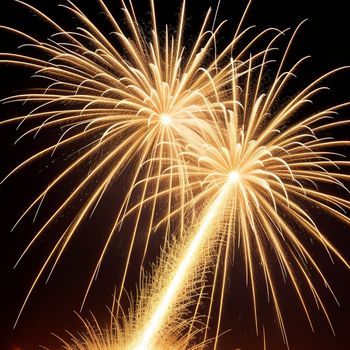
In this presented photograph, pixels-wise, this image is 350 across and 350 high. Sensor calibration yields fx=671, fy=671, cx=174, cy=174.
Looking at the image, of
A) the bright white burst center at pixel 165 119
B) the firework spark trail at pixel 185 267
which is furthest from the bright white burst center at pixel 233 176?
the bright white burst center at pixel 165 119

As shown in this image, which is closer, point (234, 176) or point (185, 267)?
point (234, 176)

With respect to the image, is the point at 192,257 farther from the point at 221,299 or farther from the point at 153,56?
the point at 153,56

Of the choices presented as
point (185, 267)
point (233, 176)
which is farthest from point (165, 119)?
point (185, 267)

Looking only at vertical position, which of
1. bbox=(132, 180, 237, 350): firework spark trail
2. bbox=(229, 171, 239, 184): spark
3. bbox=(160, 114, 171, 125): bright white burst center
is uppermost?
bbox=(160, 114, 171, 125): bright white burst center

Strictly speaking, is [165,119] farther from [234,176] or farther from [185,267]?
[185,267]

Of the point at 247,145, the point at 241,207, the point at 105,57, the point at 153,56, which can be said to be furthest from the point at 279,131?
the point at 105,57

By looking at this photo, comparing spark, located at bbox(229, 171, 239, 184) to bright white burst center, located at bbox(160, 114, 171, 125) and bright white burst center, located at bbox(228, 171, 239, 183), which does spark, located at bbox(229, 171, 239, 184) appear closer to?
bright white burst center, located at bbox(228, 171, 239, 183)

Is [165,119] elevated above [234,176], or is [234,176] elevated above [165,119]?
[165,119]

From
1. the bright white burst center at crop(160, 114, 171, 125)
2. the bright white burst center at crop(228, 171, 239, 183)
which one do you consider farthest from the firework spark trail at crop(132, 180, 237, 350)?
the bright white burst center at crop(160, 114, 171, 125)

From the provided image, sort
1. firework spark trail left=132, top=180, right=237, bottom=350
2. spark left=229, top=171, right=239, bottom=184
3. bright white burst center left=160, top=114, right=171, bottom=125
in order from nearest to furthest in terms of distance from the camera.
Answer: bright white burst center left=160, top=114, right=171, bottom=125 < spark left=229, top=171, right=239, bottom=184 < firework spark trail left=132, top=180, right=237, bottom=350

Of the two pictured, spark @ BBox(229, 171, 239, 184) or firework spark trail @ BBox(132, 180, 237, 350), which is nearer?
spark @ BBox(229, 171, 239, 184)

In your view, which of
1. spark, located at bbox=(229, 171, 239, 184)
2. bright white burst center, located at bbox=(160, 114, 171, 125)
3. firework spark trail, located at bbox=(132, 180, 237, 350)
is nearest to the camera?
bright white burst center, located at bbox=(160, 114, 171, 125)
